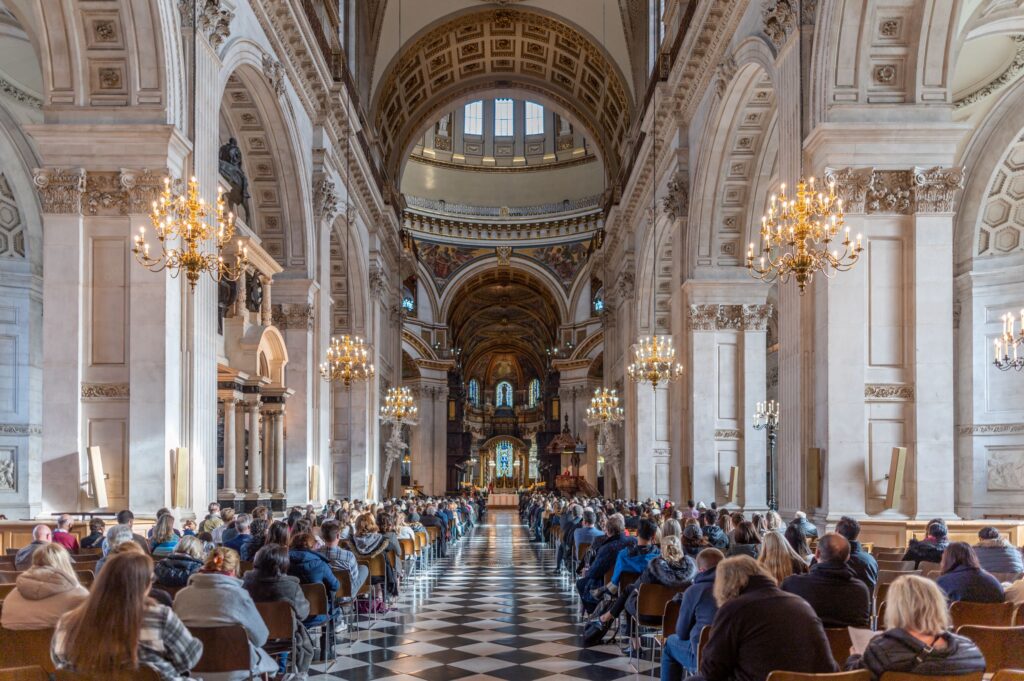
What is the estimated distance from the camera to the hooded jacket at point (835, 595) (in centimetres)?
569

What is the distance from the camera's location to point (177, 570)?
7.01 meters

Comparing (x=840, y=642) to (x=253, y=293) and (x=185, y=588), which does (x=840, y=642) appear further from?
(x=253, y=293)

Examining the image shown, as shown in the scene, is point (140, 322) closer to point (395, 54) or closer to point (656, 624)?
point (656, 624)

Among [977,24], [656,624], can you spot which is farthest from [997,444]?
[656,624]

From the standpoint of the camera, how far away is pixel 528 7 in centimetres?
3294

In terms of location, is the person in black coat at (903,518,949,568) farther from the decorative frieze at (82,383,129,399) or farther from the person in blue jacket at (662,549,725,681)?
the decorative frieze at (82,383,129,399)

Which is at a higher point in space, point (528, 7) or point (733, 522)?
point (528, 7)

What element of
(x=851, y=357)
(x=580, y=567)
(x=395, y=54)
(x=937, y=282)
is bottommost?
(x=580, y=567)

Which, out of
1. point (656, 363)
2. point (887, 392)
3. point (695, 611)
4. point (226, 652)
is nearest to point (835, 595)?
point (695, 611)

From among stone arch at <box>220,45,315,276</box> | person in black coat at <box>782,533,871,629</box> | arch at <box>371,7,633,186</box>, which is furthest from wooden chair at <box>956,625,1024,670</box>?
arch at <box>371,7,633,186</box>

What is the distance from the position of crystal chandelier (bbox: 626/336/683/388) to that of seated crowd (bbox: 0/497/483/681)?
766cm

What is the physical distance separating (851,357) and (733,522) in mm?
2439

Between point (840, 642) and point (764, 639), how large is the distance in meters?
1.09

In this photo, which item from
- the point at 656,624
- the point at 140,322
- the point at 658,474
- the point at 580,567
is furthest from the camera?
the point at 658,474
